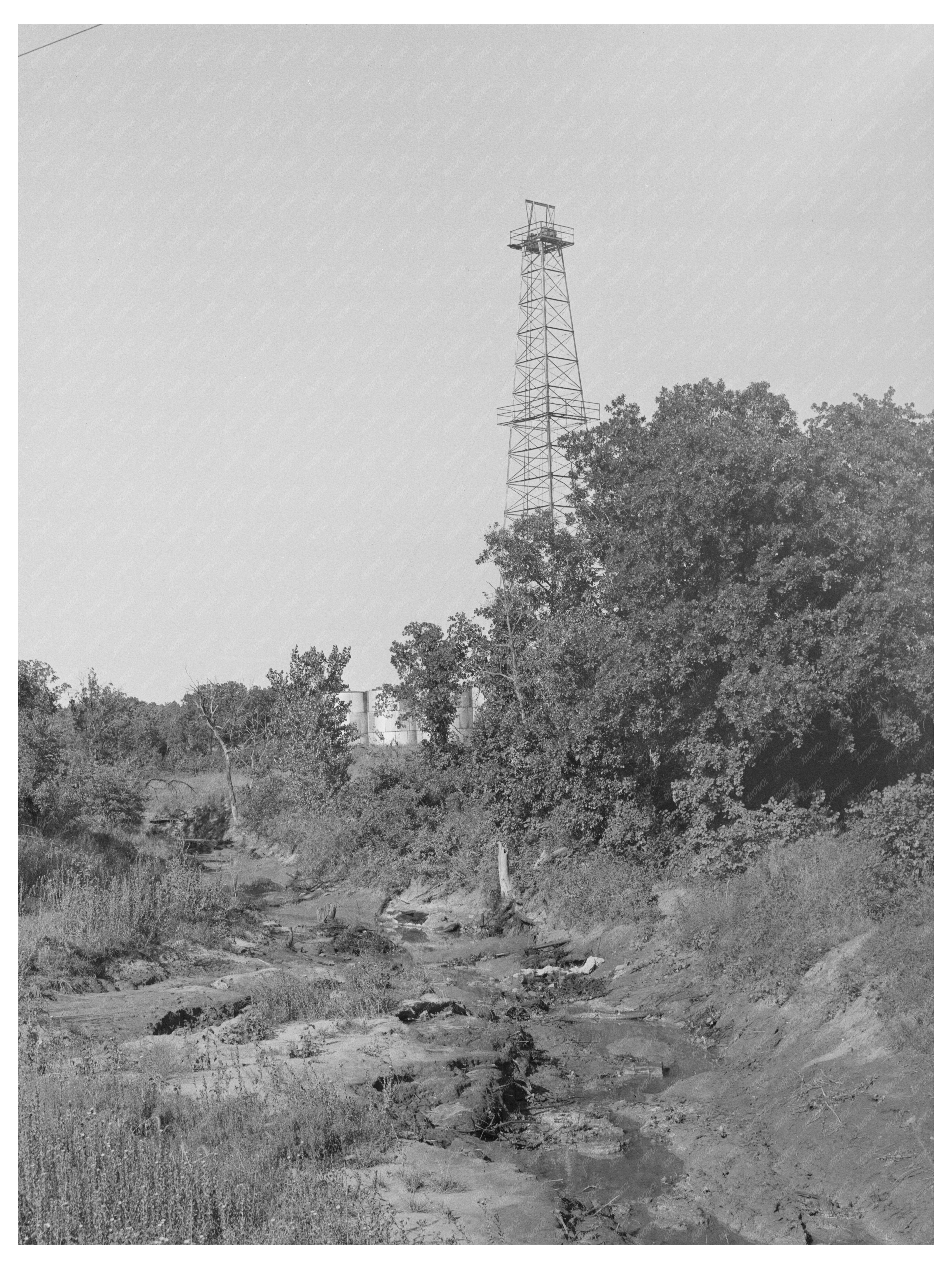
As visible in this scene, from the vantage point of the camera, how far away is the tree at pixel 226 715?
40.6 m

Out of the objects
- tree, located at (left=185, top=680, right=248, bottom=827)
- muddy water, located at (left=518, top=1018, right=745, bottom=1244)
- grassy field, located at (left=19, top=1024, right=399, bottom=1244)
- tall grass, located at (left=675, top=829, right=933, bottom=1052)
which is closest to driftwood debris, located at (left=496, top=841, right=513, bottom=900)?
tall grass, located at (left=675, top=829, right=933, bottom=1052)

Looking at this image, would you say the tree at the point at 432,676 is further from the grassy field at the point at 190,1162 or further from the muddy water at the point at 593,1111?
the grassy field at the point at 190,1162

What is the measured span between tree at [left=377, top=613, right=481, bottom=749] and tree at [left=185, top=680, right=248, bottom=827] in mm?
11316

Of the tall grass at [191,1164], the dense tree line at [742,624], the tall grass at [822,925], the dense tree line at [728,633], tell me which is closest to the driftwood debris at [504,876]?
the dense tree line at [728,633]

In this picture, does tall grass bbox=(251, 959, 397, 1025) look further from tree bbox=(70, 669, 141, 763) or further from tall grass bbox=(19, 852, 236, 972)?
tree bbox=(70, 669, 141, 763)

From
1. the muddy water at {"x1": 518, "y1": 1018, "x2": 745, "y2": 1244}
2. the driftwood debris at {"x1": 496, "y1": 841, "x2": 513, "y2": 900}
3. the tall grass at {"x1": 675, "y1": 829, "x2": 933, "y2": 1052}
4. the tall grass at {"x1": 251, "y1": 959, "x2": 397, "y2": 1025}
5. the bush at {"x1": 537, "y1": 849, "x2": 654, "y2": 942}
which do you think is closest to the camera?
the muddy water at {"x1": 518, "y1": 1018, "x2": 745, "y2": 1244}

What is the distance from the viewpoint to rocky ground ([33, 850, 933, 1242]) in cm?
866

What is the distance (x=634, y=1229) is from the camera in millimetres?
8523

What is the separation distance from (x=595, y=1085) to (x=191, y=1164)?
5.77 meters

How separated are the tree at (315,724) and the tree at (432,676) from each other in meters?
5.36

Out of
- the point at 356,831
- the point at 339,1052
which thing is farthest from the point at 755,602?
the point at 356,831

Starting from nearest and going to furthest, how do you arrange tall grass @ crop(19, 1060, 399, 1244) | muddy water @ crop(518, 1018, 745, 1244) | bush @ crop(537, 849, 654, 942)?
tall grass @ crop(19, 1060, 399, 1244), muddy water @ crop(518, 1018, 745, 1244), bush @ crop(537, 849, 654, 942)

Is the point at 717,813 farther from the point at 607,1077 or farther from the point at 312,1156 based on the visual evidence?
the point at 312,1156

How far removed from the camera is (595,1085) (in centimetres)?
1235
